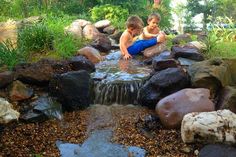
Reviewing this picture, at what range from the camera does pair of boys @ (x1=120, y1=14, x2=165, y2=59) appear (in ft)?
27.0

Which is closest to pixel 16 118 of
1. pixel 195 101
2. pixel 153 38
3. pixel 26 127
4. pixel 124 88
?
pixel 26 127

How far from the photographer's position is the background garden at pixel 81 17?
770cm

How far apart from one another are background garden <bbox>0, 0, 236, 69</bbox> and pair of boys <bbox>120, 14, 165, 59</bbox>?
1.18 meters

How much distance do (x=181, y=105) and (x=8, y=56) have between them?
3462 mm

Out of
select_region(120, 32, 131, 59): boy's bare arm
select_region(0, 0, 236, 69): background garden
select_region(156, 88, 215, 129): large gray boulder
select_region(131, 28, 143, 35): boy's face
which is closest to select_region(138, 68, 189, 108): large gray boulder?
select_region(156, 88, 215, 129): large gray boulder

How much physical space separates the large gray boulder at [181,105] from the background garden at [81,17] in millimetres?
2608

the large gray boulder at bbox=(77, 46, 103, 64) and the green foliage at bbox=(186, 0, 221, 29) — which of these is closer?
the large gray boulder at bbox=(77, 46, 103, 64)

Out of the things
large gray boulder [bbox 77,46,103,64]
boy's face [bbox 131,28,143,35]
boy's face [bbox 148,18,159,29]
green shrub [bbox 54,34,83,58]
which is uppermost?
boy's face [bbox 148,18,159,29]

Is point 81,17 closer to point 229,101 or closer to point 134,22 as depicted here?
point 134,22

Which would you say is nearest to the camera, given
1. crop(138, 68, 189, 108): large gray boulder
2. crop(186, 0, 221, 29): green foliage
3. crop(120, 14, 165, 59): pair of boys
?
crop(138, 68, 189, 108): large gray boulder

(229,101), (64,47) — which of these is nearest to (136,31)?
(64,47)

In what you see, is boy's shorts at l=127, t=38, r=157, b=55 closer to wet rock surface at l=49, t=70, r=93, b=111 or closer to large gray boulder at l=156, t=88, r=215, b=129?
wet rock surface at l=49, t=70, r=93, b=111

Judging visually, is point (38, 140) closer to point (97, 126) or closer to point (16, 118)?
point (16, 118)

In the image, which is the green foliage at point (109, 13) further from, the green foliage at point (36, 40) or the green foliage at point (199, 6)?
the green foliage at point (36, 40)
